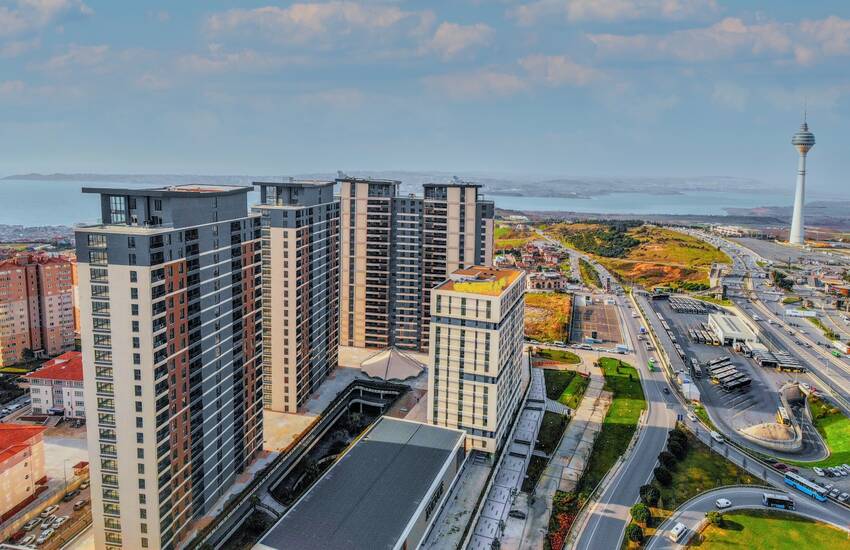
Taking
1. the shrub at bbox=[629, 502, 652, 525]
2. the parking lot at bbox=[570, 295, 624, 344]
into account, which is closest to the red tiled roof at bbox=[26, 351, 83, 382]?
the shrub at bbox=[629, 502, 652, 525]

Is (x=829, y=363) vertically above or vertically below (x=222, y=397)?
below

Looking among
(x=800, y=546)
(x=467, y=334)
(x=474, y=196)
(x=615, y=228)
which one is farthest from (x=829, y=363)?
(x=615, y=228)

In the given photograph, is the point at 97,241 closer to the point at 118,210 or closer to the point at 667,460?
the point at 118,210

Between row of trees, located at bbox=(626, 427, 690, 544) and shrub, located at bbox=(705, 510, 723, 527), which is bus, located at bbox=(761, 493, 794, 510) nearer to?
shrub, located at bbox=(705, 510, 723, 527)

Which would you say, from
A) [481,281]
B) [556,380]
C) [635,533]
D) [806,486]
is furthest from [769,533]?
[556,380]

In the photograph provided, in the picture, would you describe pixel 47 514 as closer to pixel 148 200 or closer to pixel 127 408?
pixel 127 408

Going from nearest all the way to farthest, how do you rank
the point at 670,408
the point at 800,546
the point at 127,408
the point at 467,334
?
1. the point at 127,408
2. the point at 800,546
3. the point at 467,334
4. the point at 670,408

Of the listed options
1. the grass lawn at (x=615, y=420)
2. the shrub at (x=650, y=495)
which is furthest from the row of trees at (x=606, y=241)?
the shrub at (x=650, y=495)

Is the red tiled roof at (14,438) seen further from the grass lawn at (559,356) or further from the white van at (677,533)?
the grass lawn at (559,356)
